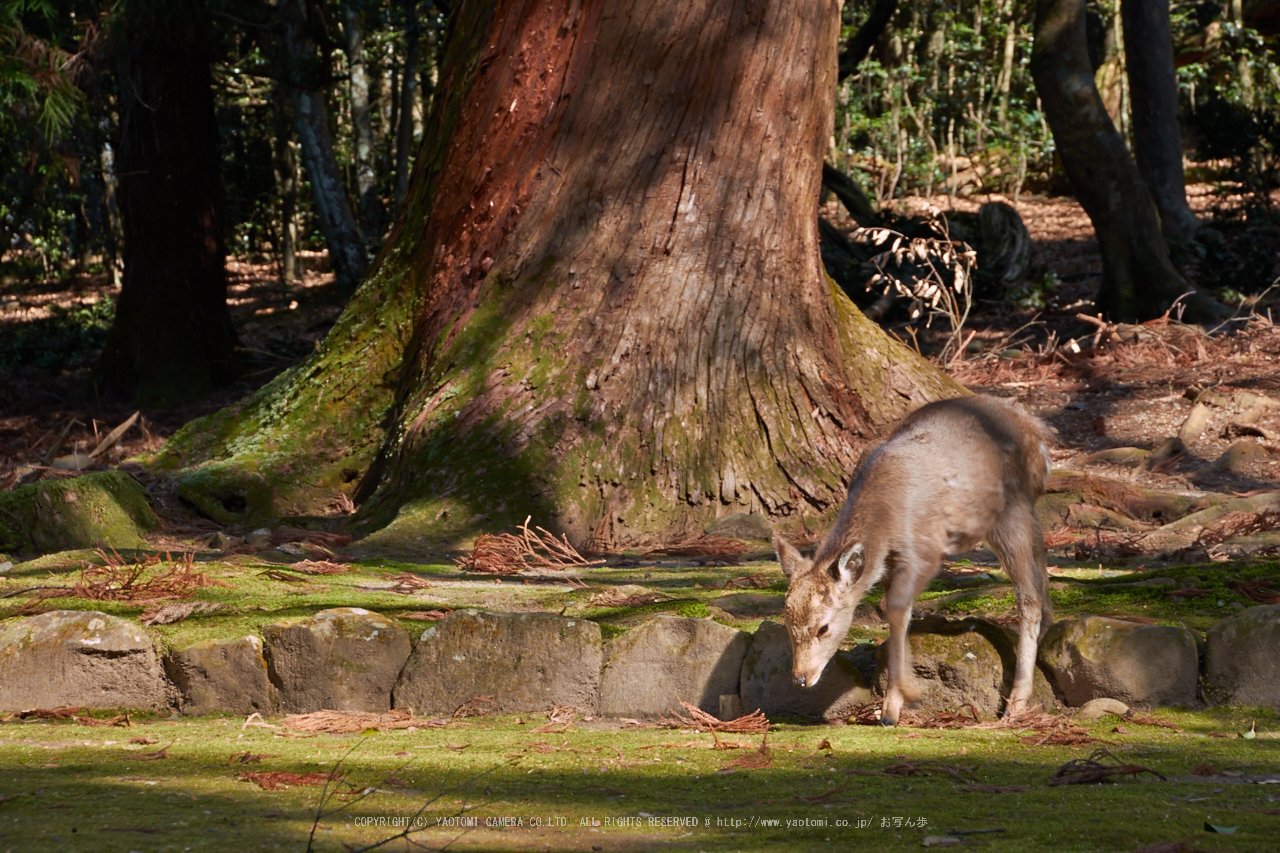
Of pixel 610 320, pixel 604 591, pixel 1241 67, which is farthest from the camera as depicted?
pixel 1241 67

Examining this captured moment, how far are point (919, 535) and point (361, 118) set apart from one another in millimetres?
22107

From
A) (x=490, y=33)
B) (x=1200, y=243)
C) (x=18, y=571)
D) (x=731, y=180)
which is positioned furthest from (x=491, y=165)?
(x=1200, y=243)

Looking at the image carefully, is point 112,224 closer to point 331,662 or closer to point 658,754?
point 331,662

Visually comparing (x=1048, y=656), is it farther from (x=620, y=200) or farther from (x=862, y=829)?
(x=620, y=200)

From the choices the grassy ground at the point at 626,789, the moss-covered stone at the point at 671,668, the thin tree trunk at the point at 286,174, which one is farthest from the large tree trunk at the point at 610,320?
the thin tree trunk at the point at 286,174

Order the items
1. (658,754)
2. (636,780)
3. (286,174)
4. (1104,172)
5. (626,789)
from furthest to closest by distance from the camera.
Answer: (286,174), (1104,172), (658,754), (636,780), (626,789)

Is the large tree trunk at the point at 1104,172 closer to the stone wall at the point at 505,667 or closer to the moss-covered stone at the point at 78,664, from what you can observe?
the stone wall at the point at 505,667

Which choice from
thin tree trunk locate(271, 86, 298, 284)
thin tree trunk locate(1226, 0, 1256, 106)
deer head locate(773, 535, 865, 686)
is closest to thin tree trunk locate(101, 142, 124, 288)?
thin tree trunk locate(271, 86, 298, 284)

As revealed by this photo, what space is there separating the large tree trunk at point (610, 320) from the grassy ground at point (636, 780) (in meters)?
2.21

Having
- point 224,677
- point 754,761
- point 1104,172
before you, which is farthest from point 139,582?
point 1104,172

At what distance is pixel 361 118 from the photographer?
24016 millimetres

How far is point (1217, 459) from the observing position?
9016mm

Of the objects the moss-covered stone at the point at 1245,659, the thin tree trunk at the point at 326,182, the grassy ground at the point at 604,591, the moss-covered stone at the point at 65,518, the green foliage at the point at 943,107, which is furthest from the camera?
the green foliage at the point at 943,107

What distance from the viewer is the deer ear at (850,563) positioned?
161 inches
